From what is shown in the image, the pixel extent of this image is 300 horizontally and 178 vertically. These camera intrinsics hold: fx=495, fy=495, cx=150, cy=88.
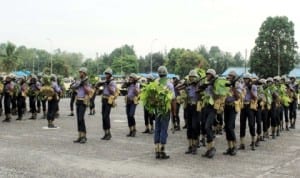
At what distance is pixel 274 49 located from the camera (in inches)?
2972

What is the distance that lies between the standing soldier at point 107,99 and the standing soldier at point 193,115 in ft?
9.64

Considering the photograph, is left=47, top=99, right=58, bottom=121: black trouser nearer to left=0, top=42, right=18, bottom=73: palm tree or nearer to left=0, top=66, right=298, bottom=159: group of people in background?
left=0, top=66, right=298, bottom=159: group of people in background

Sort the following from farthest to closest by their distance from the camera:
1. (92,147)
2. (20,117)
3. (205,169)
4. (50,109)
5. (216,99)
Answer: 1. (20,117)
2. (50,109)
3. (92,147)
4. (216,99)
5. (205,169)

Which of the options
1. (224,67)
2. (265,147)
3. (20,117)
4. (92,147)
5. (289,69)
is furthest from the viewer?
(224,67)

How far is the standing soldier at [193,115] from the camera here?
504 inches

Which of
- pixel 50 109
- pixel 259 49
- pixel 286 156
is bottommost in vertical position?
pixel 286 156

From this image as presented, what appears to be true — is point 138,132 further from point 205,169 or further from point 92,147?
point 205,169

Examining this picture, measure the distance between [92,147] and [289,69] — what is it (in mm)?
65926

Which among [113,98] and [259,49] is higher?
[259,49]

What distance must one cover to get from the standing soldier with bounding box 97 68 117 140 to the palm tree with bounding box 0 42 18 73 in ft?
244

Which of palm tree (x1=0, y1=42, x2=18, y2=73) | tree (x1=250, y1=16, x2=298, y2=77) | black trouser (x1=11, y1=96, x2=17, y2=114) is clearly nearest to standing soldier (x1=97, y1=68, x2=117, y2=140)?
black trouser (x1=11, y1=96, x2=17, y2=114)

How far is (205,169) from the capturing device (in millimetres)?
10625

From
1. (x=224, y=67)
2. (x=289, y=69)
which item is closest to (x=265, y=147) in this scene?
(x=289, y=69)

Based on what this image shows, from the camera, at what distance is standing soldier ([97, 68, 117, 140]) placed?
1501cm
